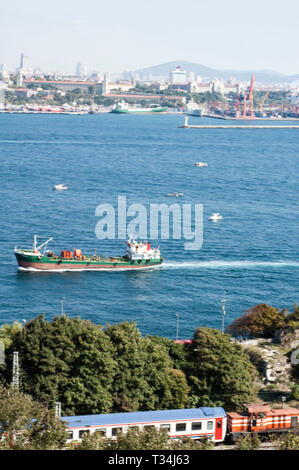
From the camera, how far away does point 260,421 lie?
11508mm

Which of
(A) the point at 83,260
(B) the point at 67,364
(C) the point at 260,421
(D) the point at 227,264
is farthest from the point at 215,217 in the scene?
(C) the point at 260,421

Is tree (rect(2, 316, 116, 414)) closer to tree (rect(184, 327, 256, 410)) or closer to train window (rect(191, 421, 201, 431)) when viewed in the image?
train window (rect(191, 421, 201, 431))

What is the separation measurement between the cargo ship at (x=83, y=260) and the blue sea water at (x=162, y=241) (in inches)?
12.8

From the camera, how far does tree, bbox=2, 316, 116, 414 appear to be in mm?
11781

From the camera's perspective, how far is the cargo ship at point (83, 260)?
25.2 m

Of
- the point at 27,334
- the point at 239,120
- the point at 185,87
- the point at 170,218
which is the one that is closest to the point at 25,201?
the point at 170,218

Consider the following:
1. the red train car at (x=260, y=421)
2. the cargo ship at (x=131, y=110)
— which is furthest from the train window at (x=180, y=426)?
the cargo ship at (x=131, y=110)

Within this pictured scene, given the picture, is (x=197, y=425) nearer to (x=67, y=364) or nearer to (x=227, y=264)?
(x=67, y=364)

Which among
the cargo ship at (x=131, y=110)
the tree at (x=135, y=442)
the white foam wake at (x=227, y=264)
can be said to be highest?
the cargo ship at (x=131, y=110)

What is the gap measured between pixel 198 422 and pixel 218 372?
1.73m

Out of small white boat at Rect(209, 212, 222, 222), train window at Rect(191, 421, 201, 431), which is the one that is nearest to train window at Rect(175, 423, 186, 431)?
train window at Rect(191, 421, 201, 431)

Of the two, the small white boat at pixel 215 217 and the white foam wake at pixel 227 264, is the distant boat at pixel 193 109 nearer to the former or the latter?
the small white boat at pixel 215 217

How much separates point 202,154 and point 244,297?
128 feet

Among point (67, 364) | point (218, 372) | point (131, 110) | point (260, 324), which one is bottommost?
point (260, 324)
